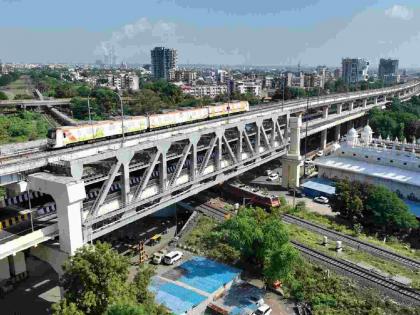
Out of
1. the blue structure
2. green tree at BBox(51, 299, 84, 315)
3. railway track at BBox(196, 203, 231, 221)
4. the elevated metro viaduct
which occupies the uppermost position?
the elevated metro viaduct

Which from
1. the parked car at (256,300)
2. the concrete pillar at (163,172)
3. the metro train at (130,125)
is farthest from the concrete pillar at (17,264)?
the parked car at (256,300)

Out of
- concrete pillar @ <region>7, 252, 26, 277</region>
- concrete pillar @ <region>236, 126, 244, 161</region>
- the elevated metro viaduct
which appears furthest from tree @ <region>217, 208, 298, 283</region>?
concrete pillar @ <region>7, 252, 26, 277</region>

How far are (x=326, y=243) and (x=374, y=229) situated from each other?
36.3 feet

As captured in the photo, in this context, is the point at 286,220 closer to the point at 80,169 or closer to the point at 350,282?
the point at 350,282

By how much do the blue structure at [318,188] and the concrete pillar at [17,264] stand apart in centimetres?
4292

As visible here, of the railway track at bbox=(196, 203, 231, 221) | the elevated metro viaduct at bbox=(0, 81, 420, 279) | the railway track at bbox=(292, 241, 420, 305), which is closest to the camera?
the elevated metro viaduct at bbox=(0, 81, 420, 279)

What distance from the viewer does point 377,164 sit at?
228ft

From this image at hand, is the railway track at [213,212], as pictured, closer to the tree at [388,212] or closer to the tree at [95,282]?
the tree at [388,212]

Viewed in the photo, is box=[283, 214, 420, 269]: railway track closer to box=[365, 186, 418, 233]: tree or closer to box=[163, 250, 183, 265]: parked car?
box=[365, 186, 418, 233]: tree

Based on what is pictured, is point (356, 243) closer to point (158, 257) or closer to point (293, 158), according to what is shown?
point (158, 257)

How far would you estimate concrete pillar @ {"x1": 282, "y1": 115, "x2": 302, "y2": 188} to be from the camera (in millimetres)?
65500

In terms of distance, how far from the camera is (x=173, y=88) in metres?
168

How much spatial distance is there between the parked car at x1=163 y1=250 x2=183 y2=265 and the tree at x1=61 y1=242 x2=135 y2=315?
42.5 feet

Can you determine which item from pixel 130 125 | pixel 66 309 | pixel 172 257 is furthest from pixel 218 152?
pixel 66 309
